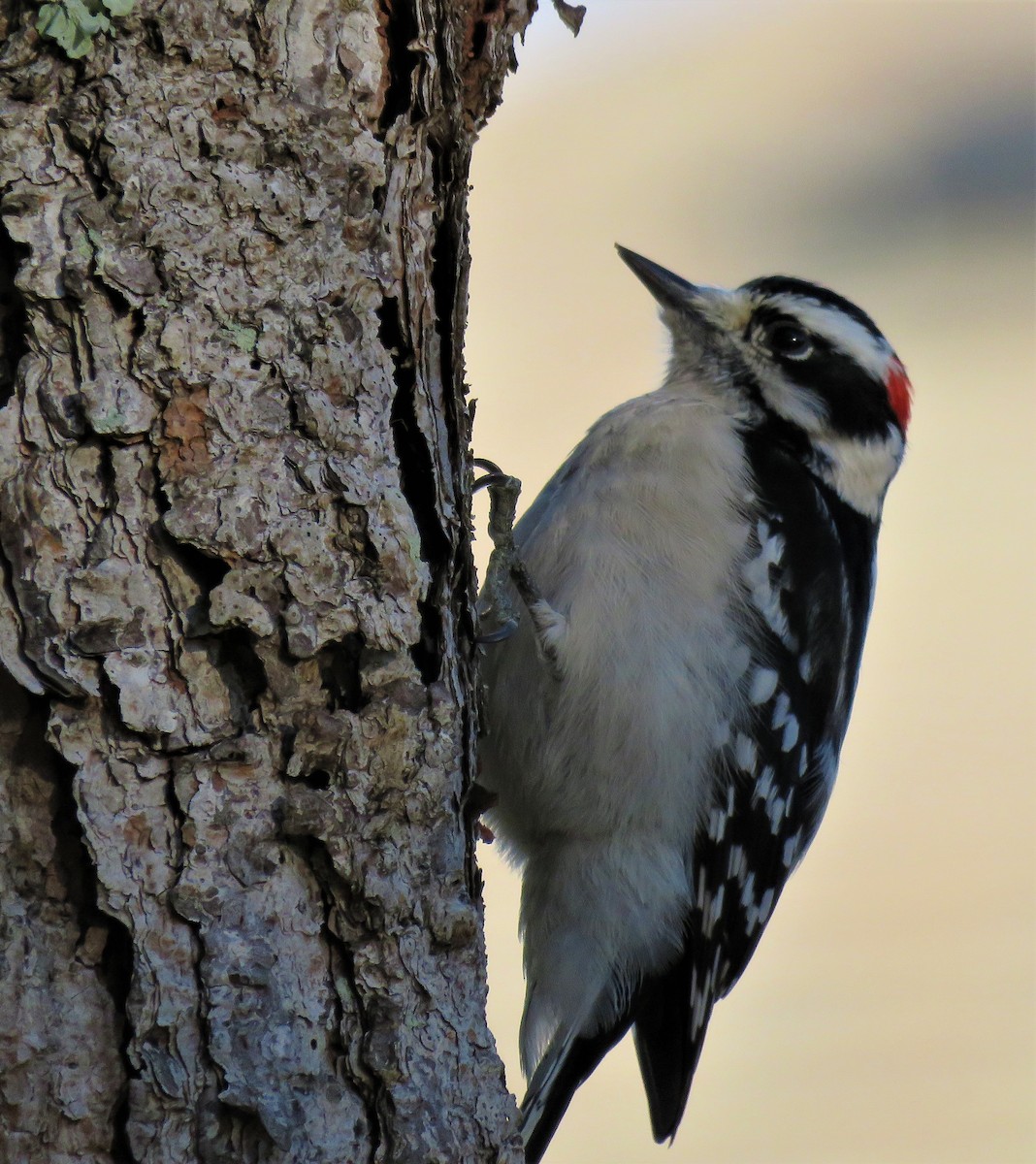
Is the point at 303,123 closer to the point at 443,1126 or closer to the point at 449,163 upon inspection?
the point at 449,163

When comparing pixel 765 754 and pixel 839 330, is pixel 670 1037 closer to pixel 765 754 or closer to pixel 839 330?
pixel 765 754

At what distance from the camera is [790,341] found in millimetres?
3602

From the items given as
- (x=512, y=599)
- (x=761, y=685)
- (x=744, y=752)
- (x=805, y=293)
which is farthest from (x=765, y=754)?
(x=805, y=293)

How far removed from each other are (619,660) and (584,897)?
58cm

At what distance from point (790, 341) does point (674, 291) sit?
36 cm

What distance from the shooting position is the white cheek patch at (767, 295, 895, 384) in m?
3.61

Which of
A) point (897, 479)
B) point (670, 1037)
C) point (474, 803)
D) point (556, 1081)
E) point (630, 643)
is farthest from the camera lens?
point (897, 479)

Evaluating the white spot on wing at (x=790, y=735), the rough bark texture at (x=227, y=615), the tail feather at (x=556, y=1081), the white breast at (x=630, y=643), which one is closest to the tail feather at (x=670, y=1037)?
the tail feather at (x=556, y=1081)

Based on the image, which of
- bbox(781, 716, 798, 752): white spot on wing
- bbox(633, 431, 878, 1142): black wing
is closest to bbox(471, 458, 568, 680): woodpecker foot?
bbox(633, 431, 878, 1142): black wing

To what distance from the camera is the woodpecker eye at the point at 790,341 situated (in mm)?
3602

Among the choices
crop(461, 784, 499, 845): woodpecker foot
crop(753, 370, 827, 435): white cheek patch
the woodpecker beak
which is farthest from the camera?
the woodpecker beak

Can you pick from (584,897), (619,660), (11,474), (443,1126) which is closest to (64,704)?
(11,474)

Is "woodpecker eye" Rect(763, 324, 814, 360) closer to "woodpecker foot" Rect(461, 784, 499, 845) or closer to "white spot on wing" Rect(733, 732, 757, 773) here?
"white spot on wing" Rect(733, 732, 757, 773)

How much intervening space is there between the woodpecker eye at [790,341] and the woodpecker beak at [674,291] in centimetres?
16
